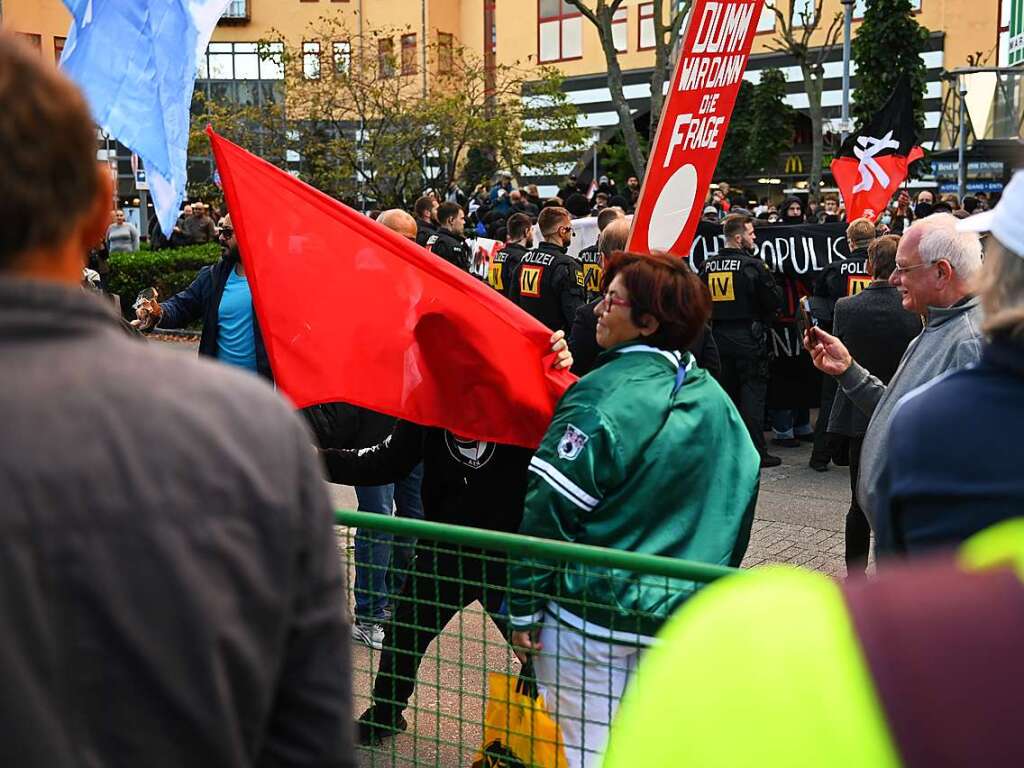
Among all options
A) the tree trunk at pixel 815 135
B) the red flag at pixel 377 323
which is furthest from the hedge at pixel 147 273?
the red flag at pixel 377 323

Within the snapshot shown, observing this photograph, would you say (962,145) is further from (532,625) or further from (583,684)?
(583,684)

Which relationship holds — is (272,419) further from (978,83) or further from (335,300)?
(978,83)

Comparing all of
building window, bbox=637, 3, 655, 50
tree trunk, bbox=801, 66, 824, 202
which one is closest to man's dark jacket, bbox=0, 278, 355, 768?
tree trunk, bbox=801, 66, 824, 202

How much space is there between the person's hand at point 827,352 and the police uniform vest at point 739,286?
19.1ft

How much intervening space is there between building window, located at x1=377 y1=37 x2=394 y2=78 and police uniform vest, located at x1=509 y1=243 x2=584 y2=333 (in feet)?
61.5

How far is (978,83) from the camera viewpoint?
26.3 meters

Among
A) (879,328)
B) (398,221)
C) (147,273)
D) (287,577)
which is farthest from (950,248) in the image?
(147,273)

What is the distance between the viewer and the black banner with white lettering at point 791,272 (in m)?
11.5

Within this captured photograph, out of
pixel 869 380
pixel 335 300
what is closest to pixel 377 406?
pixel 335 300

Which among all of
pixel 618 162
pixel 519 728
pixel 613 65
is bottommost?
pixel 519 728

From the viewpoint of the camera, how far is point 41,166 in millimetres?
1562

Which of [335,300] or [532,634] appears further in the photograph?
[335,300]

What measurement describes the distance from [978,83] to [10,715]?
27256mm

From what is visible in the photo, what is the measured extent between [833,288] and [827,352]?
20.7 ft
